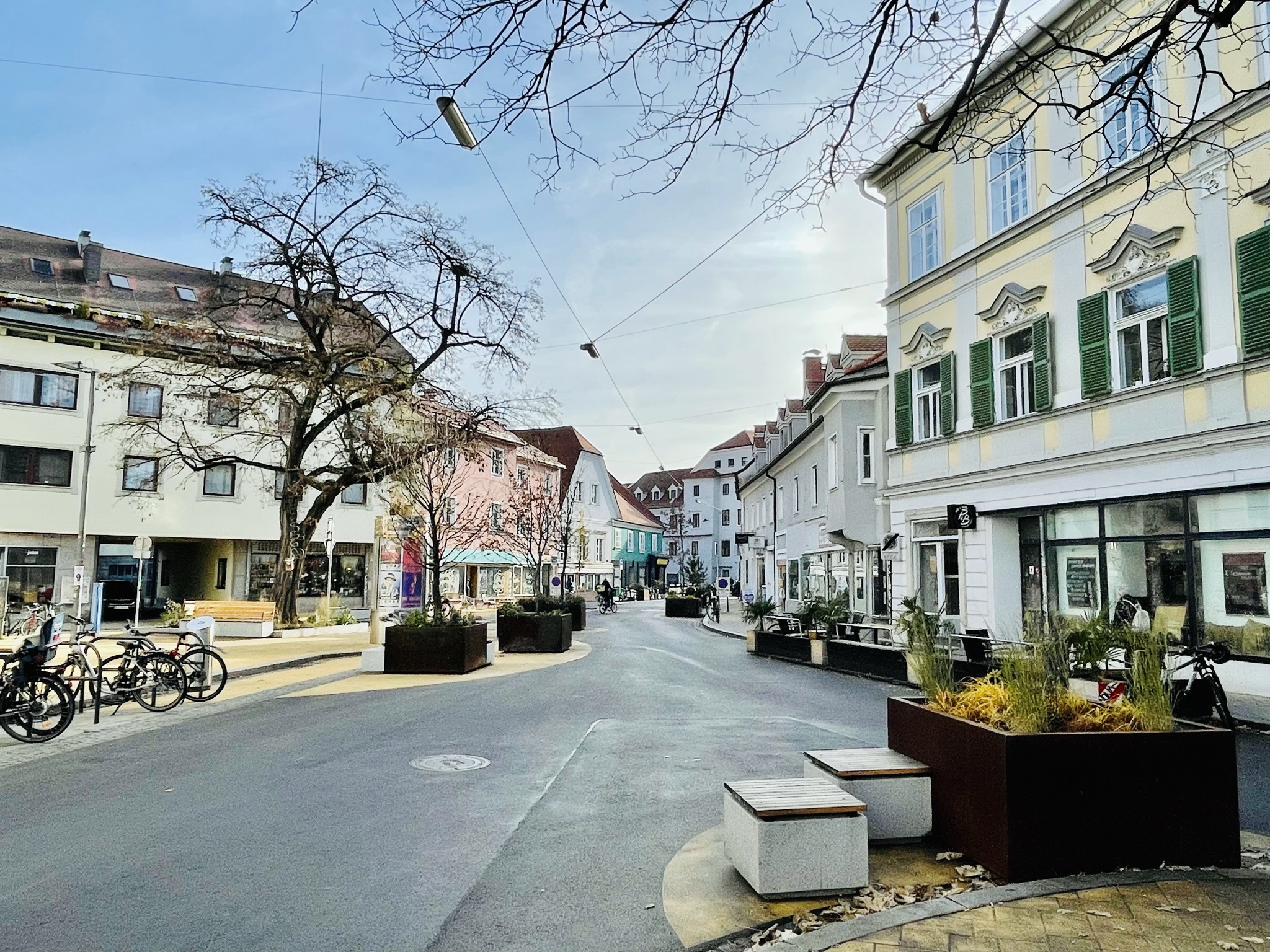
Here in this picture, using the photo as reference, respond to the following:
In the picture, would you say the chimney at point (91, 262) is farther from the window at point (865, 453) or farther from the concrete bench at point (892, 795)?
the concrete bench at point (892, 795)

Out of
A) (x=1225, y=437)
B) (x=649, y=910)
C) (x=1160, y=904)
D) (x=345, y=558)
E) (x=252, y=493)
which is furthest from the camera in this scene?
(x=345, y=558)

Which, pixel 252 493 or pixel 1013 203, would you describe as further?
pixel 252 493

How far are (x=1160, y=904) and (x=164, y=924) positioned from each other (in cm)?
478

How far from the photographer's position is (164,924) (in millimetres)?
4359

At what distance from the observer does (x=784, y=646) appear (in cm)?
2022

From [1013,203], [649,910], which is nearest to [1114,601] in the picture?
[1013,203]

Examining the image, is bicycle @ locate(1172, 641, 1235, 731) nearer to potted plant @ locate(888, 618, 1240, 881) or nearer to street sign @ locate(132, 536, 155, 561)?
potted plant @ locate(888, 618, 1240, 881)

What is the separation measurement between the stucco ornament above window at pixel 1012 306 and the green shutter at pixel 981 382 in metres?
0.44

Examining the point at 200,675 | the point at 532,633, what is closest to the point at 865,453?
the point at 532,633

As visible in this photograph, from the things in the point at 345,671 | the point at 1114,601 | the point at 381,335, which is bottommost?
the point at 345,671

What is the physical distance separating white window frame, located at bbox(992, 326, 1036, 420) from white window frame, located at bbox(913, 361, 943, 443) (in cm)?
210

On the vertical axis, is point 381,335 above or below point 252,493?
above

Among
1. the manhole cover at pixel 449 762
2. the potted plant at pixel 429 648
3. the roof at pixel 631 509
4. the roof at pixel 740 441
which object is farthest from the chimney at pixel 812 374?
the roof at pixel 740 441

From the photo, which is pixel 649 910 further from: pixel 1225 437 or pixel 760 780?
pixel 1225 437
